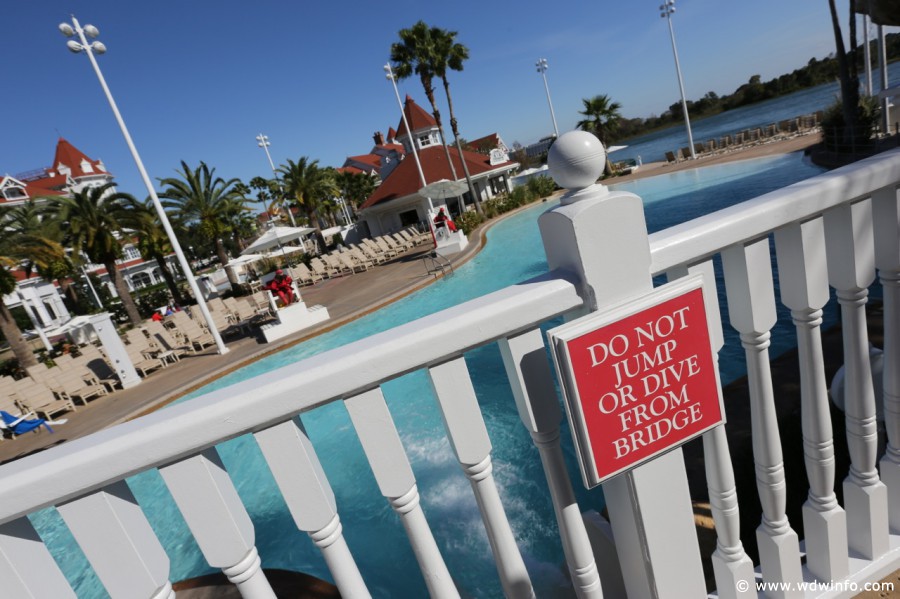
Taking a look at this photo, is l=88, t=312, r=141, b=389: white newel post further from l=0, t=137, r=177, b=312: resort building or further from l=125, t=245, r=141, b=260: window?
l=125, t=245, r=141, b=260: window

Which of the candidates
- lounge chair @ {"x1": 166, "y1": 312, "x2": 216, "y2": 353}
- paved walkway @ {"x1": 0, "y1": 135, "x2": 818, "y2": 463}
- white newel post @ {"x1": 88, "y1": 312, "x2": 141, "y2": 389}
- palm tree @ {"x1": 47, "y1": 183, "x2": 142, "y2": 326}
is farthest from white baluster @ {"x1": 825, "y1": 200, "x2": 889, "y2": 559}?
palm tree @ {"x1": 47, "y1": 183, "x2": 142, "y2": 326}

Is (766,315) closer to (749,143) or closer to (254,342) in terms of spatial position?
(254,342)

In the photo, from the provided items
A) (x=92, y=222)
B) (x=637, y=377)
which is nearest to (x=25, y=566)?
(x=637, y=377)

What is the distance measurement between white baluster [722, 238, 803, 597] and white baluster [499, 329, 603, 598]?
1.93 ft

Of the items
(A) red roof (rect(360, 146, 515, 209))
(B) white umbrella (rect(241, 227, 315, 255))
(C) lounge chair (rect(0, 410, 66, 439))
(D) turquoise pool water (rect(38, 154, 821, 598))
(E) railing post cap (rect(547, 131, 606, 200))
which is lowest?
(D) turquoise pool water (rect(38, 154, 821, 598))

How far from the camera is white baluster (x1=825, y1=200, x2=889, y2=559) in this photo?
130 cm

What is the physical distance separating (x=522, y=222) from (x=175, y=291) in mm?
20843

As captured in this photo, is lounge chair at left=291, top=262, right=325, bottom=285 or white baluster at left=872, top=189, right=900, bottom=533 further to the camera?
lounge chair at left=291, top=262, right=325, bottom=285

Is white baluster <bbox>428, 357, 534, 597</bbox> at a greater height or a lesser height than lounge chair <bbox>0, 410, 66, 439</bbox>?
greater

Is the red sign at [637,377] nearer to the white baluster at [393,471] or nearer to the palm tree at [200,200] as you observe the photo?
the white baluster at [393,471]

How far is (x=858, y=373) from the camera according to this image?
1438 millimetres

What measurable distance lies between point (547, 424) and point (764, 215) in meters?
0.80

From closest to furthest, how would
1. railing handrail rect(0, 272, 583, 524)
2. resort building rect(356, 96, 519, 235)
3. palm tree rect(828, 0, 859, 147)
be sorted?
railing handrail rect(0, 272, 583, 524) → palm tree rect(828, 0, 859, 147) → resort building rect(356, 96, 519, 235)

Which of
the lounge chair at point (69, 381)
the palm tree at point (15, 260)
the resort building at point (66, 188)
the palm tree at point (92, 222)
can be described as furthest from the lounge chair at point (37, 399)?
the resort building at point (66, 188)
